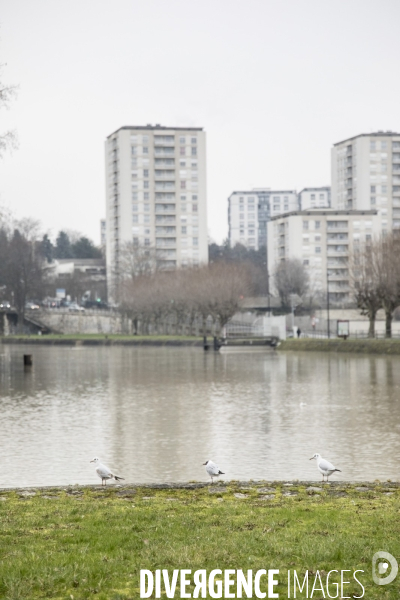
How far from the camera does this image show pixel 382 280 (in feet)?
241

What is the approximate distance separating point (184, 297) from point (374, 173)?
79303 millimetres

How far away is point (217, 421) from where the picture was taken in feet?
92.2

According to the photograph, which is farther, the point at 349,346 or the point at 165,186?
the point at 165,186

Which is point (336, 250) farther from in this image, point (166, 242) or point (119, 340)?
point (119, 340)

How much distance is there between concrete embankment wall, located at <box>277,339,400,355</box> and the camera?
67.6 metres

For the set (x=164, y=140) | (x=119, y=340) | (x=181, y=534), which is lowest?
(x=119, y=340)

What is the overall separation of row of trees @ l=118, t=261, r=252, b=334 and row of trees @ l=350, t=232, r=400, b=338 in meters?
20.5

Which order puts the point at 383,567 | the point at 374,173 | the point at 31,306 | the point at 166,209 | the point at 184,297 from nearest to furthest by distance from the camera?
1. the point at 383,567
2. the point at 184,297
3. the point at 31,306
4. the point at 166,209
5. the point at 374,173

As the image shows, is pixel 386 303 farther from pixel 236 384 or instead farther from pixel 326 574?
pixel 326 574

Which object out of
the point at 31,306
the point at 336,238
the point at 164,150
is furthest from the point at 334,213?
the point at 31,306

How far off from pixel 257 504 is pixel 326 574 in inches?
157

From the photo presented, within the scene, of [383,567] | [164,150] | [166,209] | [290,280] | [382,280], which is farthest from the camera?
[166,209]

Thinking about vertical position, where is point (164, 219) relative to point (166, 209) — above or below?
below

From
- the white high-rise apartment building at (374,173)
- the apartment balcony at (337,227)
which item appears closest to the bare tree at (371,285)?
the apartment balcony at (337,227)
